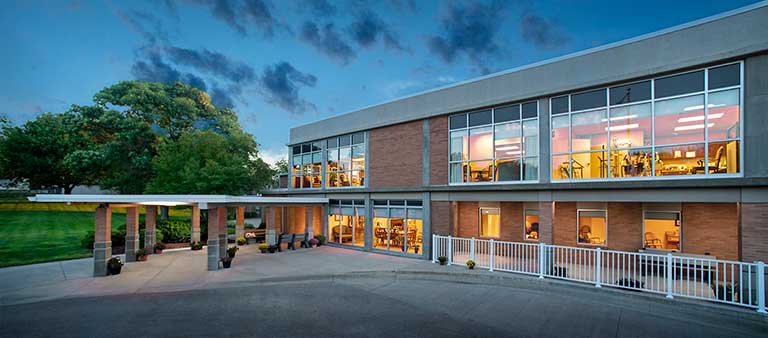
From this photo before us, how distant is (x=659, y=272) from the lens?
10.2m

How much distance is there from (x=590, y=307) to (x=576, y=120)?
233 inches

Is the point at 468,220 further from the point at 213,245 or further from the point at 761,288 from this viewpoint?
the point at 213,245

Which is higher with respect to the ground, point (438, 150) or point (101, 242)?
point (438, 150)

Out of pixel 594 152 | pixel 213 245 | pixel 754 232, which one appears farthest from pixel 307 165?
pixel 754 232

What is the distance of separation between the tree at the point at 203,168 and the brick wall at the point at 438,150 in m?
13.6

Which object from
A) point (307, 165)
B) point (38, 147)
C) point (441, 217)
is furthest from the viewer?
point (38, 147)

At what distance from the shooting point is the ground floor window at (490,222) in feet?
48.7

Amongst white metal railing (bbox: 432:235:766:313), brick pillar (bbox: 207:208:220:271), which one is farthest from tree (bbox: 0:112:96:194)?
white metal railing (bbox: 432:235:766:313)

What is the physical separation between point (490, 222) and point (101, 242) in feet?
49.9

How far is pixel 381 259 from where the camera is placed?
14977 millimetres

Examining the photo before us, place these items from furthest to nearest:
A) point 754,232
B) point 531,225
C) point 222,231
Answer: point 531,225 → point 222,231 → point 754,232

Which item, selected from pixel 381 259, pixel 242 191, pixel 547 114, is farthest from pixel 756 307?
pixel 242 191

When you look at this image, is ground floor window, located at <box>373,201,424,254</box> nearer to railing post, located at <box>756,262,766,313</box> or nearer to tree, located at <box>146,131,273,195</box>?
railing post, located at <box>756,262,766,313</box>

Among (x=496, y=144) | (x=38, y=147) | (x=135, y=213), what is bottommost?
(x=135, y=213)
